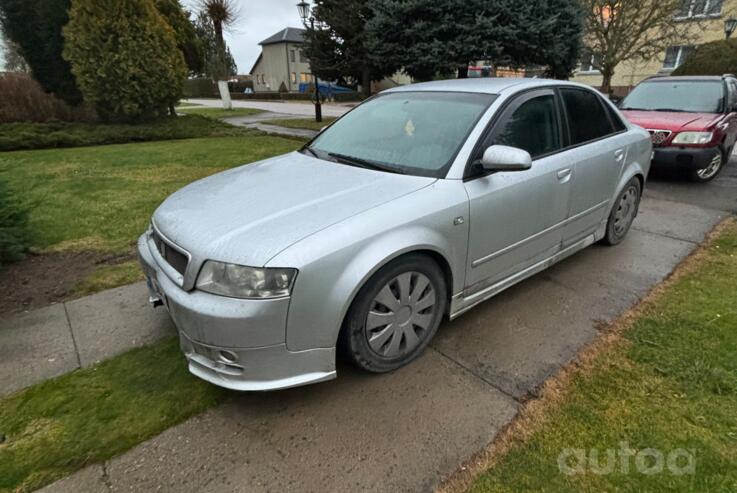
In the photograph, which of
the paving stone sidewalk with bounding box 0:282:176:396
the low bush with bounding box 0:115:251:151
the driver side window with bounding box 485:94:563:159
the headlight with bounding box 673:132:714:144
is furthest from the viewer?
the low bush with bounding box 0:115:251:151

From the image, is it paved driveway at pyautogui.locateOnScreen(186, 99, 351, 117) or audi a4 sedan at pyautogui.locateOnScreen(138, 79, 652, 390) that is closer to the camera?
audi a4 sedan at pyautogui.locateOnScreen(138, 79, 652, 390)

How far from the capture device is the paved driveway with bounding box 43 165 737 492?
6.10 feet

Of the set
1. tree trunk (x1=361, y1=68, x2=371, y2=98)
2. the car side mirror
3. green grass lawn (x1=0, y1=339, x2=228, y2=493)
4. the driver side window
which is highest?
tree trunk (x1=361, y1=68, x2=371, y2=98)

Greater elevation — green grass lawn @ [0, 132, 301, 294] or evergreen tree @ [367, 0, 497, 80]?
evergreen tree @ [367, 0, 497, 80]

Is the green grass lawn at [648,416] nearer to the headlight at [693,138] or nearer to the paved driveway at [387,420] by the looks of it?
the paved driveway at [387,420]

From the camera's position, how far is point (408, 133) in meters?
2.86

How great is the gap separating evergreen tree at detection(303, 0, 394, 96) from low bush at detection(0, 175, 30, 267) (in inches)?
449

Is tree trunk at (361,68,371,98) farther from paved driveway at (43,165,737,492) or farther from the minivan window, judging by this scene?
paved driveway at (43,165,737,492)

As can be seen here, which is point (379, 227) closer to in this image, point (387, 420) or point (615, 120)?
point (387, 420)

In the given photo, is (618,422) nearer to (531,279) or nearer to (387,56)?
(531,279)

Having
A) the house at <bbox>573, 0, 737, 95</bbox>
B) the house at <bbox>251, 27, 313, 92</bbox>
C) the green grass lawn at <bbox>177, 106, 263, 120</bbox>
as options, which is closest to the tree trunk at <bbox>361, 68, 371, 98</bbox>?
the green grass lawn at <bbox>177, 106, 263, 120</bbox>

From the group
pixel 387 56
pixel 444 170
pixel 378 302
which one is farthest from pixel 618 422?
pixel 387 56

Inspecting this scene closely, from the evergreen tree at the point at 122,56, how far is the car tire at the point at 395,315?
12660 millimetres

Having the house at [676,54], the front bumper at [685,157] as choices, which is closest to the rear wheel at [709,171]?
the front bumper at [685,157]
